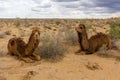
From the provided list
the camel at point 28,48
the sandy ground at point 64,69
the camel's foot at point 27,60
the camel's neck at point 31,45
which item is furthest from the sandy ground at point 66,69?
the camel's neck at point 31,45

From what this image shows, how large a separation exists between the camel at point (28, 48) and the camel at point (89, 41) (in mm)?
2118

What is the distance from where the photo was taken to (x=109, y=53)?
42.9 ft

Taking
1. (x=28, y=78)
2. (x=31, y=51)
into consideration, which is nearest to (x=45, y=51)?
(x=31, y=51)

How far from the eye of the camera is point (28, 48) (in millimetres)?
11992

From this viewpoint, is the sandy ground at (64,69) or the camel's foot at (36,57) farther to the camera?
the camel's foot at (36,57)

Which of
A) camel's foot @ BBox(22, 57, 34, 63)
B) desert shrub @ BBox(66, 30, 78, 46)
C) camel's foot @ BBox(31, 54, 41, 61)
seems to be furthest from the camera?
desert shrub @ BBox(66, 30, 78, 46)

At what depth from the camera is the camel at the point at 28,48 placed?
38.8 feet

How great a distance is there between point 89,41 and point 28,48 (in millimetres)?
2917

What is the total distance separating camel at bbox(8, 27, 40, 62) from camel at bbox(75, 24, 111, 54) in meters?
2.12

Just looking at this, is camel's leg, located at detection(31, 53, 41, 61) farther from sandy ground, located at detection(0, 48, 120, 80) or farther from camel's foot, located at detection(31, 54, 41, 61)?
sandy ground, located at detection(0, 48, 120, 80)

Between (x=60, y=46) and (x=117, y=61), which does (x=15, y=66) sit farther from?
(x=117, y=61)

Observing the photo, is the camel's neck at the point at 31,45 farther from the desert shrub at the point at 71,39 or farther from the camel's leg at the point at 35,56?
the desert shrub at the point at 71,39

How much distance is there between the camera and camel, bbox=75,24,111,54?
523 inches

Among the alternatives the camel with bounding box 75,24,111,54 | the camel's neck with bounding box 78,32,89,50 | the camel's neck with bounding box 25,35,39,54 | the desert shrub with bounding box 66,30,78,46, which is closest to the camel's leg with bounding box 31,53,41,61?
the camel's neck with bounding box 25,35,39,54
